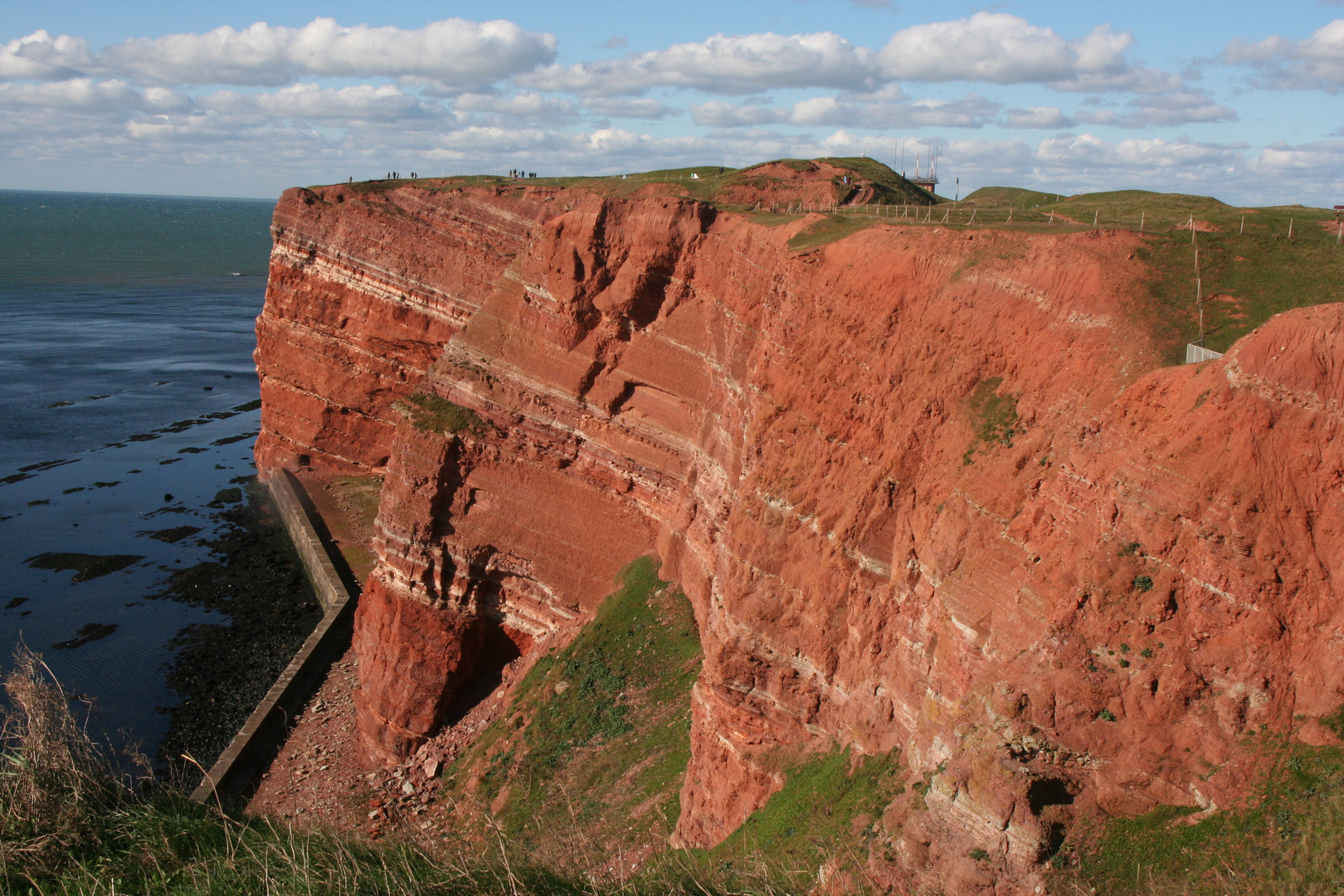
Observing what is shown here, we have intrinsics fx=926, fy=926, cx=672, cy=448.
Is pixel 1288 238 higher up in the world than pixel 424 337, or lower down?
higher up

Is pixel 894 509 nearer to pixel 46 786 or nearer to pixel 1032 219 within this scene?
pixel 1032 219

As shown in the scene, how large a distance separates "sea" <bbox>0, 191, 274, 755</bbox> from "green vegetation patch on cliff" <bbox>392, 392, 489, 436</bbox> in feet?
44.8

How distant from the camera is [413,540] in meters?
33.2

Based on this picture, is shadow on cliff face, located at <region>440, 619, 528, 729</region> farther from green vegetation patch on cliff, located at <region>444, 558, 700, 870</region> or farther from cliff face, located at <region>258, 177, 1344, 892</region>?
green vegetation patch on cliff, located at <region>444, 558, 700, 870</region>

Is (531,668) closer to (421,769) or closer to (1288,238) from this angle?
(421,769)

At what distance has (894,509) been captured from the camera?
67.3 feet

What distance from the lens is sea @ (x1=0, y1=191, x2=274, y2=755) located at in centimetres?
4084

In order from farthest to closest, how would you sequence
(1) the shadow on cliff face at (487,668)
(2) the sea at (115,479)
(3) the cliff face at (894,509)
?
(2) the sea at (115,479), (1) the shadow on cliff face at (487,668), (3) the cliff face at (894,509)

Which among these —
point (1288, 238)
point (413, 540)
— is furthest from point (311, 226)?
point (1288, 238)

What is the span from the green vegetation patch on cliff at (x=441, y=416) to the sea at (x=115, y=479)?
13668 millimetres

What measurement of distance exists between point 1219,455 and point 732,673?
12849mm

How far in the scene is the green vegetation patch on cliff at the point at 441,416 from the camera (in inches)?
1305

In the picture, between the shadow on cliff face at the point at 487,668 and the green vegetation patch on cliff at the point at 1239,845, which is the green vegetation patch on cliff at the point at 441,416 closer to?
the shadow on cliff face at the point at 487,668

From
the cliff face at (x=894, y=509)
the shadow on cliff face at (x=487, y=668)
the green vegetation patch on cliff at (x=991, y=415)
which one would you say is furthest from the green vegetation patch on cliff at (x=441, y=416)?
the green vegetation patch on cliff at (x=991, y=415)
